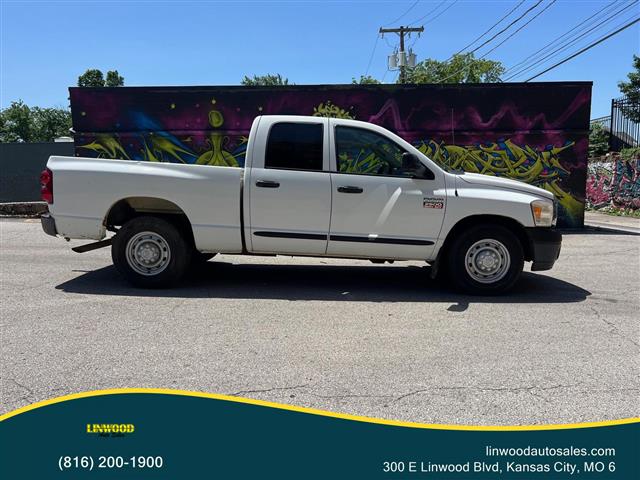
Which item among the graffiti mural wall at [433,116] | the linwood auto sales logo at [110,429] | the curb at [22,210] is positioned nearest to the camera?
the linwood auto sales logo at [110,429]

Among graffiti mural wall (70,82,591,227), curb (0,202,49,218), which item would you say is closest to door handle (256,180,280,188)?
graffiti mural wall (70,82,591,227)

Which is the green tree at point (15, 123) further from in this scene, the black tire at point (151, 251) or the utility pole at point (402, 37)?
the black tire at point (151, 251)

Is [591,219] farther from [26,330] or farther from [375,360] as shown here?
[26,330]

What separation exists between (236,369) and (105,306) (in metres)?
2.38

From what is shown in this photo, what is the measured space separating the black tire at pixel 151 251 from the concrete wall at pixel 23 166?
14.6 metres

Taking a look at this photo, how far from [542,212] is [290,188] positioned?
299 cm

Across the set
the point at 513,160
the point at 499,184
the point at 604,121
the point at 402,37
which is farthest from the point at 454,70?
the point at 499,184

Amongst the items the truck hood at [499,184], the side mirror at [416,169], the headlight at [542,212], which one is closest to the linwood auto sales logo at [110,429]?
the side mirror at [416,169]

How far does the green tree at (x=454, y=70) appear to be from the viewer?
41.8m

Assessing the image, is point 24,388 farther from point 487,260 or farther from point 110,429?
point 487,260

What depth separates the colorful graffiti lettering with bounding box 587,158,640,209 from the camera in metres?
17.3

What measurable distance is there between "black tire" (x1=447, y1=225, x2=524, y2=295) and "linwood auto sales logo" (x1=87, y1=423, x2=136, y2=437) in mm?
4253

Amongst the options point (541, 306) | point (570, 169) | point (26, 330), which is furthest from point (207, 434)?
point (570, 169)

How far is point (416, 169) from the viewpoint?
241 inches
